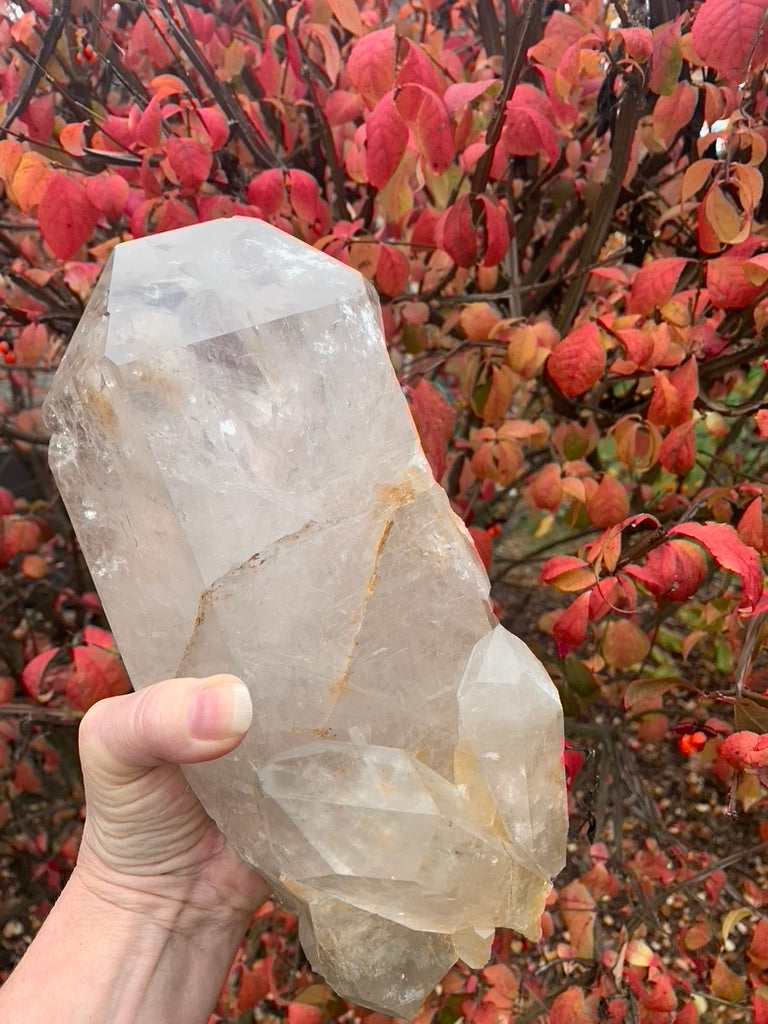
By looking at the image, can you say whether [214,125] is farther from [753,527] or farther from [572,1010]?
[572,1010]

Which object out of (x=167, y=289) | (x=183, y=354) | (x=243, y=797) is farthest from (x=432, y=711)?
(x=167, y=289)

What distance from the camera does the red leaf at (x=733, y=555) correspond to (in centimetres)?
122

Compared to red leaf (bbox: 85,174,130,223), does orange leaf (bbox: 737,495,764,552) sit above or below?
below

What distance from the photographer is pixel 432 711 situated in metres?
1.28

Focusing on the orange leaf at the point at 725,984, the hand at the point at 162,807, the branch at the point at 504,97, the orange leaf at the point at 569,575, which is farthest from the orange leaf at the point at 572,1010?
the branch at the point at 504,97

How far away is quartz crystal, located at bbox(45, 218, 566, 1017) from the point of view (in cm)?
119

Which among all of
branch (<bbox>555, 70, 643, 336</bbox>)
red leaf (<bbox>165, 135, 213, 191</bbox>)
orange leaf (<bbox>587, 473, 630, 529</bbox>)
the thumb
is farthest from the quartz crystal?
branch (<bbox>555, 70, 643, 336</bbox>)

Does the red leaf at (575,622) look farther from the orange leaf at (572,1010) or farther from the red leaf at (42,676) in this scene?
the red leaf at (42,676)

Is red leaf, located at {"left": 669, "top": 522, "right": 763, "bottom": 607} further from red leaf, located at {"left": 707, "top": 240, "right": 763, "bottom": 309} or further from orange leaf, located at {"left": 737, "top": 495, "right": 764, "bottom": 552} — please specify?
red leaf, located at {"left": 707, "top": 240, "right": 763, "bottom": 309}

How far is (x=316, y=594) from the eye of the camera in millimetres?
1206

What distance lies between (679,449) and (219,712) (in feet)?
3.46

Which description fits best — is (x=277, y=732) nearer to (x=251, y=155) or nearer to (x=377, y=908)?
(x=377, y=908)

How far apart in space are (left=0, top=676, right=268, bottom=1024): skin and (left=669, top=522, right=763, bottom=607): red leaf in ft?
2.59

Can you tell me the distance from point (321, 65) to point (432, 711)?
71.9 inches
